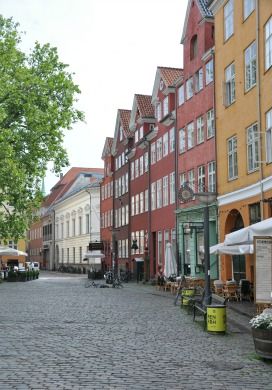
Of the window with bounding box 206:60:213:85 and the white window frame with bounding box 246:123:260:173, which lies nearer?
the white window frame with bounding box 246:123:260:173

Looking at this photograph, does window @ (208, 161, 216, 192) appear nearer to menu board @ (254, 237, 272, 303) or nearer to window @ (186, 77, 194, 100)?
window @ (186, 77, 194, 100)

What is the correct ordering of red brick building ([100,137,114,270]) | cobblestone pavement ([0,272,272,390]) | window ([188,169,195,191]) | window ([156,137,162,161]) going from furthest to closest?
1. red brick building ([100,137,114,270])
2. window ([156,137,162,161])
3. window ([188,169,195,191])
4. cobblestone pavement ([0,272,272,390])

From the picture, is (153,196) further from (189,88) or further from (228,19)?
(228,19)

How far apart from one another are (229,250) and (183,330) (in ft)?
24.2

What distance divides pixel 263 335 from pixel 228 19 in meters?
21.8

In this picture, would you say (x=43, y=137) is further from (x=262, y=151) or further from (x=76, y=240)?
(x=76, y=240)

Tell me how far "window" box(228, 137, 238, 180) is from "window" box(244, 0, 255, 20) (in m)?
5.53

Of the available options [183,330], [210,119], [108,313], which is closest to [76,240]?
[210,119]

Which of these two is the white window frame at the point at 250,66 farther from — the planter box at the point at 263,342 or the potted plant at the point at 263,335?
the planter box at the point at 263,342

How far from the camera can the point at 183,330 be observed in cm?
1521

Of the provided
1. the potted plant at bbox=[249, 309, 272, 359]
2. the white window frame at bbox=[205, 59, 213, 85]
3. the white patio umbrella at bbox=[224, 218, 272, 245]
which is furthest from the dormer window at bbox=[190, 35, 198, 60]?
the potted plant at bbox=[249, 309, 272, 359]

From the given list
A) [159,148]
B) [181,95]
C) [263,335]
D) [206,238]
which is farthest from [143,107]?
[263,335]

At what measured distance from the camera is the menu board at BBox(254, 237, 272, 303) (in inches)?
563

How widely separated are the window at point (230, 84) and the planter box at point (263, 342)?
19.3 meters
